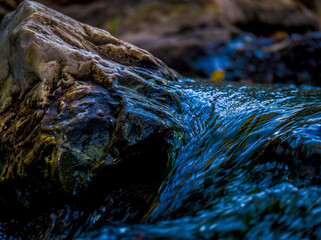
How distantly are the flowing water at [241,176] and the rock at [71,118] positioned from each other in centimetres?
23

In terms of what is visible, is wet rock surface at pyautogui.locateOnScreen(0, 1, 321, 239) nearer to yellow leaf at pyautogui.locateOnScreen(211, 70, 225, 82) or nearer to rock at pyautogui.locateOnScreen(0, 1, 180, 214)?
rock at pyautogui.locateOnScreen(0, 1, 180, 214)

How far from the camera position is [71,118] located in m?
→ 2.00

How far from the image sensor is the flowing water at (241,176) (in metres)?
1.23

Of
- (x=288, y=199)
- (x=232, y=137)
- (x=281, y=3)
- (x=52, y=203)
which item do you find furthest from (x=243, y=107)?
(x=281, y=3)

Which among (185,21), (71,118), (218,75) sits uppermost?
(185,21)

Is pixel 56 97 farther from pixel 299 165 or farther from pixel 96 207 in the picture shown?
pixel 299 165

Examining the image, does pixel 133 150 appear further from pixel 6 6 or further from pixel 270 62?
pixel 270 62

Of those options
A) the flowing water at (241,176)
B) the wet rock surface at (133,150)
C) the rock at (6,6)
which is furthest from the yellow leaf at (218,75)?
the rock at (6,6)

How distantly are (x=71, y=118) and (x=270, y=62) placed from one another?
604 cm

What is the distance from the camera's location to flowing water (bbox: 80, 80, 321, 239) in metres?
1.23

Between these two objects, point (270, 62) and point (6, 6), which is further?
point (270, 62)

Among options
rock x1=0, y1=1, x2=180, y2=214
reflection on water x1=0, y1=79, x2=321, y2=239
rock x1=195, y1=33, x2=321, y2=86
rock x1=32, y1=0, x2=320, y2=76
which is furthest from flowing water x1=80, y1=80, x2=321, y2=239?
rock x1=32, y1=0, x2=320, y2=76

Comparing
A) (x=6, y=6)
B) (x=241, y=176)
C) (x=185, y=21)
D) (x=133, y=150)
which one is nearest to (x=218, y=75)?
(x=185, y=21)

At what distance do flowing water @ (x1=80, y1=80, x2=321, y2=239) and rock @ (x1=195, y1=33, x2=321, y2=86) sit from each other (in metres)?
4.30
